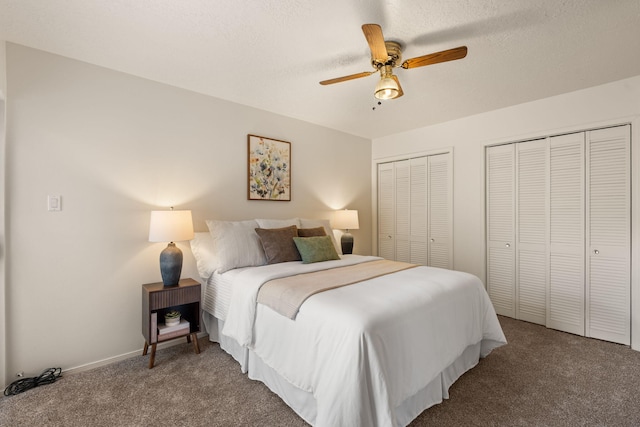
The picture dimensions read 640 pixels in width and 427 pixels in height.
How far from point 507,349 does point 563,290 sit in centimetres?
103

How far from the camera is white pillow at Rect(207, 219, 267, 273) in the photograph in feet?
8.66

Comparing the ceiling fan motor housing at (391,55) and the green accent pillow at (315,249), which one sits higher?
the ceiling fan motor housing at (391,55)

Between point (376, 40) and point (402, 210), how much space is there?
2978 mm

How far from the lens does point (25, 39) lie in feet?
6.83

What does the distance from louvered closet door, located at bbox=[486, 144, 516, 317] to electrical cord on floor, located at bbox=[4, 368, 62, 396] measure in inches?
167

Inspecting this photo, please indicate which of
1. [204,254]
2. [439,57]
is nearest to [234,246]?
[204,254]

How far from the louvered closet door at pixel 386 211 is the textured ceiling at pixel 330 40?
5.56 feet

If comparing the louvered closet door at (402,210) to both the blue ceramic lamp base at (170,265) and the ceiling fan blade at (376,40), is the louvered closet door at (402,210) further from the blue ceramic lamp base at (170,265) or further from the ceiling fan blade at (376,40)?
the blue ceramic lamp base at (170,265)

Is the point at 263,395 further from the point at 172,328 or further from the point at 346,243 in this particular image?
the point at 346,243

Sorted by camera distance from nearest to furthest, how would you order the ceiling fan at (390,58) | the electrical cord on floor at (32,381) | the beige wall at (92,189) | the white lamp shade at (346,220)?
1. the ceiling fan at (390,58)
2. the electrical cord on floor at (32,381)
3. the beige wall at (92,189)
4. the white lamp shade at (346,220)

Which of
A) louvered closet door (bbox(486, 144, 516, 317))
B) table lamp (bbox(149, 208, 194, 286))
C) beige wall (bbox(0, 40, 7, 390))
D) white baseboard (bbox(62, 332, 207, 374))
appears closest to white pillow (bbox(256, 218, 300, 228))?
table lamp (bbox(149, 208, 194, 286))

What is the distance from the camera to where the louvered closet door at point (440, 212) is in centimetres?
391

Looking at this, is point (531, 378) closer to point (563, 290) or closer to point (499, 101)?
point (563, 290)

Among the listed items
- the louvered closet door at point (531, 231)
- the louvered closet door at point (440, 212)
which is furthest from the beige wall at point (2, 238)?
the louvered closet door at point (531, 231)
